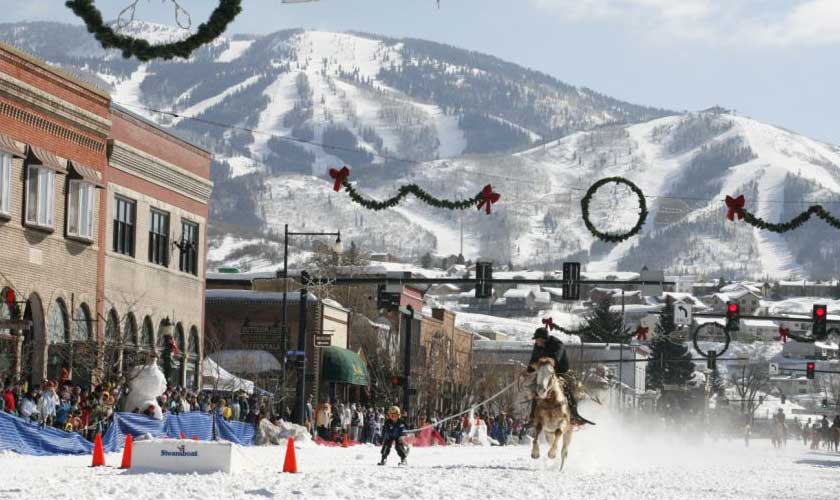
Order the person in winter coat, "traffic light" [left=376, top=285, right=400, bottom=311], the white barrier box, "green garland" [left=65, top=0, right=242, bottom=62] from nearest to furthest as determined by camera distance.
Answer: "green garland" [left=65, top=0, right=242, bottom=62]
the white barrier box
the person in winter coat
"traffic light" [left=376, top=285, right=400, bottom=311]

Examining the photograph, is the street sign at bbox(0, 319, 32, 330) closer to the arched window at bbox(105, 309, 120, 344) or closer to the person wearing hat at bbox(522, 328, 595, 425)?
the arched window at bbox(105, 309, 120, 344)

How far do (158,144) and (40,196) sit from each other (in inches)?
409

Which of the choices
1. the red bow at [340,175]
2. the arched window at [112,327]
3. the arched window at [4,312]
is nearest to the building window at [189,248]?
the arched window at [112,327]

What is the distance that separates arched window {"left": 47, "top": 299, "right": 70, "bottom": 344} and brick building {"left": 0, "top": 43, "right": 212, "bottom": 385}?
41 mm

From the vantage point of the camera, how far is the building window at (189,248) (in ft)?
202

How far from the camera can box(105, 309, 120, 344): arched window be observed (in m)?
51.8

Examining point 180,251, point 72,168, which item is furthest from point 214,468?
point 180,251

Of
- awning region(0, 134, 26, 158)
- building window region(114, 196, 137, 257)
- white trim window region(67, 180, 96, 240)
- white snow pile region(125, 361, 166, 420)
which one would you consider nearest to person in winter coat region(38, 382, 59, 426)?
white snow pile region(125, 361, 166, 420)

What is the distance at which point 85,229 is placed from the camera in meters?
51.6

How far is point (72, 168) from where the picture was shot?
166 ft

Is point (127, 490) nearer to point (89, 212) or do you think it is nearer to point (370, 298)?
point (89, 212)

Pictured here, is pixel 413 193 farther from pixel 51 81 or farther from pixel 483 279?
pixel 51 81

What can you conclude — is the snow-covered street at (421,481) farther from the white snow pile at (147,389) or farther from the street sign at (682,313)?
the street sign at (682,313)

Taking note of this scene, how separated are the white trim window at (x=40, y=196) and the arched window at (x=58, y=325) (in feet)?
7.70
